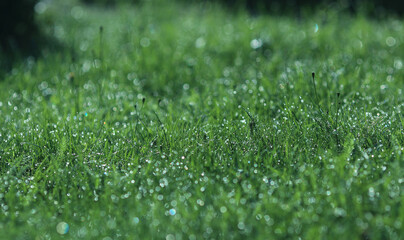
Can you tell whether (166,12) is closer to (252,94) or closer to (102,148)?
(252,94)

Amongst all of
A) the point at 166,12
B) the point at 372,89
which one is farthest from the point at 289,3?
the point at 372,89

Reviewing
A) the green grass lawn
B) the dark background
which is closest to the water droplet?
the green grass lawn

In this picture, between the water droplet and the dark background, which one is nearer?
the water droplet

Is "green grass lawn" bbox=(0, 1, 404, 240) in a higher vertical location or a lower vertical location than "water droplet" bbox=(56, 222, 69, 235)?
lower

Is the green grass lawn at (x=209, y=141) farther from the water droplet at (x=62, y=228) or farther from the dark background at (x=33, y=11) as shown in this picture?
the dark background at (x=33, y=11)

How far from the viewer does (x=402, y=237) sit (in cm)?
197

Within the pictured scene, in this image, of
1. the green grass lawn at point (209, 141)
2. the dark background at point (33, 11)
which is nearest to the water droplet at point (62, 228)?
the green grass lawn at point (209, 141)

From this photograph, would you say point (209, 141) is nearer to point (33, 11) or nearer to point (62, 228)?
point (62, 228)

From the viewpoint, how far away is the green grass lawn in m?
2.17

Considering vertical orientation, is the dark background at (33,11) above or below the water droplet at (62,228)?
below

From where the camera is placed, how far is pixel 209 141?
2805 mm

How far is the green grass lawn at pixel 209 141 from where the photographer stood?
7.11 feet

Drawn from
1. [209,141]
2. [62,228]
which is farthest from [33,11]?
[62,228]

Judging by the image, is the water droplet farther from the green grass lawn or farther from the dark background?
the dark background
